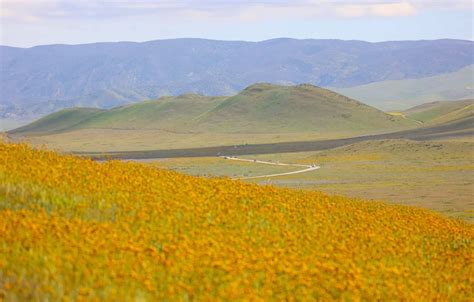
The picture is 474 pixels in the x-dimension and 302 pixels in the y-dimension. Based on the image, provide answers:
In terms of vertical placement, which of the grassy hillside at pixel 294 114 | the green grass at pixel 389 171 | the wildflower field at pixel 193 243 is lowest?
the green grass at pixel 389 171

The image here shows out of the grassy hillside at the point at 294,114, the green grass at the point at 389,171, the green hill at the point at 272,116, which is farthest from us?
the green hill at the point at 272,116

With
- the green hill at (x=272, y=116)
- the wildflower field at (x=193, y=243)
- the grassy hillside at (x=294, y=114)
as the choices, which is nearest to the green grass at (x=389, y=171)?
the wildflower field at (x=193, y=243)

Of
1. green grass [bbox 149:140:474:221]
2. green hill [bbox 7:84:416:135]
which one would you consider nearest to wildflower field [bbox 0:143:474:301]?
green grass [bbox 149:140:474:221]

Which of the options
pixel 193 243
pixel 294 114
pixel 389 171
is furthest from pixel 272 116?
pixel 193 243

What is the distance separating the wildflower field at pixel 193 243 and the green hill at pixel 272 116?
136 meters

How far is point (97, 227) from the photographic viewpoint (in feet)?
35.3

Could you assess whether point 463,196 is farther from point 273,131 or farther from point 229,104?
A: point 229,104

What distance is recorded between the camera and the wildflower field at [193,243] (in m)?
9.28

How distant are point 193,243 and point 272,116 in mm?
158121

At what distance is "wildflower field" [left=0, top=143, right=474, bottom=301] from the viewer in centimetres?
928

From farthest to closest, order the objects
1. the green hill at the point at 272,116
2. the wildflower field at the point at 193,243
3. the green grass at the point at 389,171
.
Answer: the green hill at the point at 272,116, the green grass at the point at 389,171, the wildflower field at the point at 193,243

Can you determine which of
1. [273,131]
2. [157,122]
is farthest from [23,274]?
[157,122]

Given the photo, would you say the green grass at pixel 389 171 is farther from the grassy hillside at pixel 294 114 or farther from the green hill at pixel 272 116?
the green hill at pixel 272 116

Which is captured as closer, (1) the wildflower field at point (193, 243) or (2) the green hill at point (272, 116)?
Result: (1) the wildflower field at point (193, 243)
